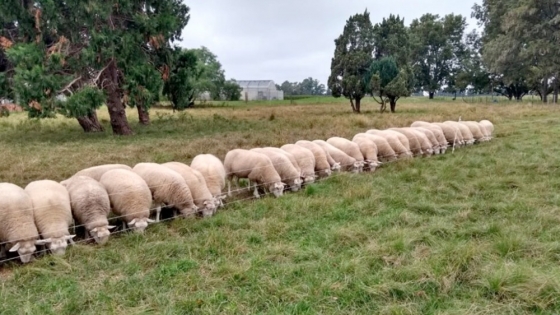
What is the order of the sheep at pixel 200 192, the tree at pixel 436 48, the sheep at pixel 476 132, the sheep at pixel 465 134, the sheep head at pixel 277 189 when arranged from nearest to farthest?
the sheep at pixel 200 192
the sheep head at pixel 277 189
the sheep at pixel 465 134
the sheep at pixel 476 132
the tree at pixel 436 48

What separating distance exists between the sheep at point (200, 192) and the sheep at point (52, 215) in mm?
1738

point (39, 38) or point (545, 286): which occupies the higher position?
point (39, 38)

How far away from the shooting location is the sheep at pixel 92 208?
16.9 feet

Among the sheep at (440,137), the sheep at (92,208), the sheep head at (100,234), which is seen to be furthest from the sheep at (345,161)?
the sheep head at (100,234)

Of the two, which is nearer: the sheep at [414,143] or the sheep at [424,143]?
the sheep at [414,143]

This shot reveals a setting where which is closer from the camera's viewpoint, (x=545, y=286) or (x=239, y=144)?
(x=545, y=286)

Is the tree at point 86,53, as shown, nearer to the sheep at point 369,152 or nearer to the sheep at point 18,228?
the sheep at point 369,152

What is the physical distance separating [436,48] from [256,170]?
60885 millimetres

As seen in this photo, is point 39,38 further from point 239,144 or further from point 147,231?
point 147,231

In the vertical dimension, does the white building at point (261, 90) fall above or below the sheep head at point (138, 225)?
above

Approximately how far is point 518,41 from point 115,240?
37.2m

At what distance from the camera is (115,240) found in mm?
5262

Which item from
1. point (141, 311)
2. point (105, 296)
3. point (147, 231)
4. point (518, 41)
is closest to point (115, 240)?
point (147, 231)

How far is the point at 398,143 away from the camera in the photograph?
10.6 meters
